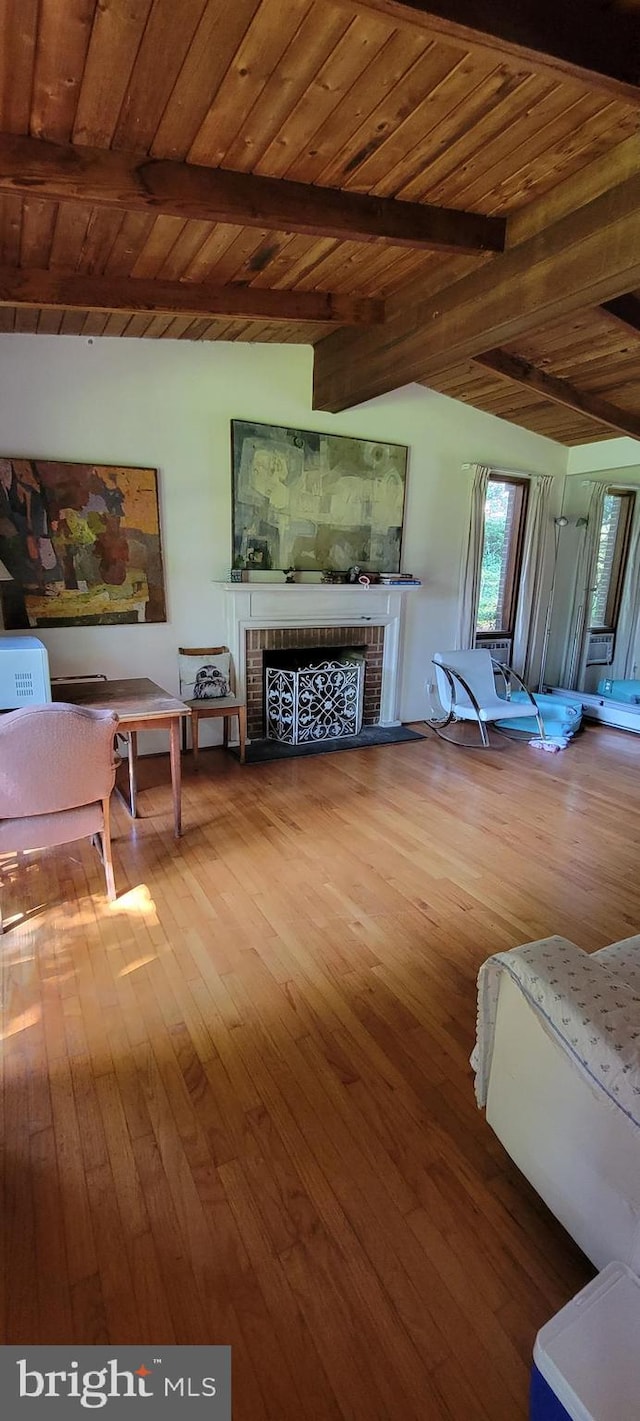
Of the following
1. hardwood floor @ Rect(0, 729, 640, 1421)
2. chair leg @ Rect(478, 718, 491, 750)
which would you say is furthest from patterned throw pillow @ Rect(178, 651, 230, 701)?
chair leg @ Rect(478, 718, 491, 750)

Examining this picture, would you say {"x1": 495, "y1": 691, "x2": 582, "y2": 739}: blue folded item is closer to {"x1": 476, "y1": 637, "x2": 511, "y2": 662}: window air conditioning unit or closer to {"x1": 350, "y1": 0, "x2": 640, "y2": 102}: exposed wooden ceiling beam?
{"x1": 476, "y1": 637, "x2": 511, "y2": 662}: window air conditioning unit

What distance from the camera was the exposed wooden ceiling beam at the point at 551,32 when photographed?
4.96ft

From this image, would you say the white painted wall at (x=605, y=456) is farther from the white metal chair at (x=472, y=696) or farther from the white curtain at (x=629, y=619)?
the white metal chair at (x=472, y=696)

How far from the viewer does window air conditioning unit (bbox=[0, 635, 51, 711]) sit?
3072 mm

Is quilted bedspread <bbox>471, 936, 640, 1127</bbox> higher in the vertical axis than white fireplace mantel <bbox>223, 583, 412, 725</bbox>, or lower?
lower

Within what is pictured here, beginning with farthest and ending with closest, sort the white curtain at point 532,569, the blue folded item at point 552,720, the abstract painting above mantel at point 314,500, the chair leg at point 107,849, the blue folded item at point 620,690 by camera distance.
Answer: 1. the blue folded item at point 620,690
2. the white curtain at point 532,569
3. the blue folded item at point 552,720
4. the abstract painting above mantel at point 314,500
5. the chair leg at point 107,849

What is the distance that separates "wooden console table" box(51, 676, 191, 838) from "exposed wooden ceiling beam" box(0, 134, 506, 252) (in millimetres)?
1962

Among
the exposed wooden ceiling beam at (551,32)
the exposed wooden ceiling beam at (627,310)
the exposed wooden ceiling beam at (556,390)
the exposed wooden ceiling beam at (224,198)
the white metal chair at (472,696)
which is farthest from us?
the white metal chair at (472,696)

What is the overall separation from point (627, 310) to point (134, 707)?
356 cm

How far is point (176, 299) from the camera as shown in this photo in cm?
325

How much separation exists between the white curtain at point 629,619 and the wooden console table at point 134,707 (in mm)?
5393

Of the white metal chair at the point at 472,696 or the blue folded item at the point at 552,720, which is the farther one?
the blue folded item at the point at 552,720

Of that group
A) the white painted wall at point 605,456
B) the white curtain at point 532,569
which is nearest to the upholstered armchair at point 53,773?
the white curtain at point 532,569

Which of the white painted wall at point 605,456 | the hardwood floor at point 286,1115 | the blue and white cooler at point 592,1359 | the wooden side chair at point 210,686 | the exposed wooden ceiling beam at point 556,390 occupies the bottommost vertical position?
the hardwood floor at point 286,1115
